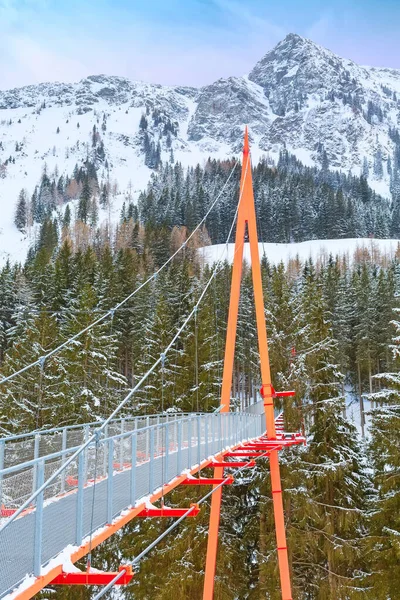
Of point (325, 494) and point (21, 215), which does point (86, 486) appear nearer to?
point (325, 494)

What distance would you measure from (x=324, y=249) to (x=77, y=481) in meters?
96.1

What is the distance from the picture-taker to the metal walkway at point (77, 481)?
16.6 feet

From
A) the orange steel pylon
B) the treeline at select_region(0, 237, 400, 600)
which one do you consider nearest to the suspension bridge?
the orange steel pylon

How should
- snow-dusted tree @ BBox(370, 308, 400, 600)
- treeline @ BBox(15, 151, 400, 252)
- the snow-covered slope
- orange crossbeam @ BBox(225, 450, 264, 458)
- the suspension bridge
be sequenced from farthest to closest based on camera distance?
treeline @ BBox(15, 151, 400, 252) < the snow-covered slope < snow-dusted tree @ BBox(370, 308, 400, 600) < orange crossbeam @ BBox(225, 450, 264, 458) < the suspension bridge

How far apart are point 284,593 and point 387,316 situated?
3098cm

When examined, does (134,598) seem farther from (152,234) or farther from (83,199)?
(83,199)

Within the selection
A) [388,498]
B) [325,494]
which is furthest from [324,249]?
[388,498]

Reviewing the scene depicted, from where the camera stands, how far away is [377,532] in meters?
17.1

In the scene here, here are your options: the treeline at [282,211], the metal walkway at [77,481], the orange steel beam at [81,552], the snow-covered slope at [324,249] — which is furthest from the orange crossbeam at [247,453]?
the treeline at [282,211]

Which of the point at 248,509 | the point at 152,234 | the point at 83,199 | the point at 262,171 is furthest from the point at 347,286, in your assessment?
the point at 83,199

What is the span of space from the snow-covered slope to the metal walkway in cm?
8178

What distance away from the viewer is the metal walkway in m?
5.05

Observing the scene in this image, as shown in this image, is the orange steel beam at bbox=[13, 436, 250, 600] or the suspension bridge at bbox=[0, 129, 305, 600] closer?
the orange steel beam at bbox=[13, 436, 250, 600]

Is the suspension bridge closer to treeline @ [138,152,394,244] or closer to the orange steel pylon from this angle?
the orange steel pylon
